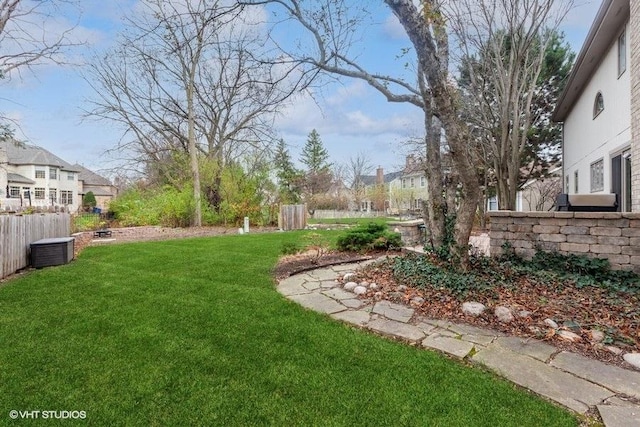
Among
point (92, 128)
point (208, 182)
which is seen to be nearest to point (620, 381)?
point (208, 182)

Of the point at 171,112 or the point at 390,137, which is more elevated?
the point at 171,112

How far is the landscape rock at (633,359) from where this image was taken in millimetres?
2341

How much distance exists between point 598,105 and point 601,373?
8244 millimetres

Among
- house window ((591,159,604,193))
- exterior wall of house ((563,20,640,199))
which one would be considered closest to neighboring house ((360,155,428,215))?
exterior wall of house ((563,20,640,199))

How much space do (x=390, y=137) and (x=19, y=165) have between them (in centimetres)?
3131

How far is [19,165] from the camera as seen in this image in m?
27.5

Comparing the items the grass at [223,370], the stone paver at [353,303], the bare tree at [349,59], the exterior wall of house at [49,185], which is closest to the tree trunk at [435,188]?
the bare tree at [349,59]

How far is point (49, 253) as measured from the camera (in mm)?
5828

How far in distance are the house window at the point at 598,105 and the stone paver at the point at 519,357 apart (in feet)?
25.3

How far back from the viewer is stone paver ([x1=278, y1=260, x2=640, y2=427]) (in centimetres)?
193

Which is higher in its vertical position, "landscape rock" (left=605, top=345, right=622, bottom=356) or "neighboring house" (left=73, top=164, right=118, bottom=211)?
"neighboring house" (left=73, top=164, right=118, bottom=211)

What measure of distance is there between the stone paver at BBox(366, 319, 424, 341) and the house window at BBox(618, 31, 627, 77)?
6747 millimetres

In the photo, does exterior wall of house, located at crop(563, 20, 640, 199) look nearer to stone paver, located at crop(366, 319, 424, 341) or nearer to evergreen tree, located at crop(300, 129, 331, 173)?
stone paver, located at crop(366, 319, 424, 341)

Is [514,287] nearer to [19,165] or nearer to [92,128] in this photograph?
[92,128]
